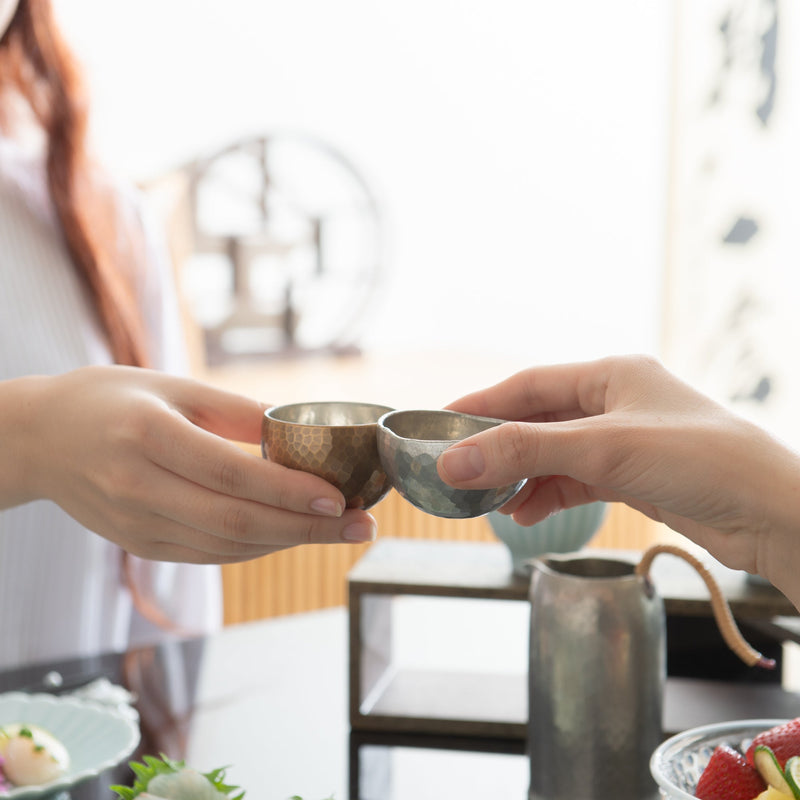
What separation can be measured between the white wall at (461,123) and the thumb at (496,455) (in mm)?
2225

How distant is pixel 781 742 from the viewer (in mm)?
772

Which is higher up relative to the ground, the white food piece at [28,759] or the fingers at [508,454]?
the fingers at [508,454]

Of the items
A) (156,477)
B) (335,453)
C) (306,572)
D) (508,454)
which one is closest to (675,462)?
(508,454)

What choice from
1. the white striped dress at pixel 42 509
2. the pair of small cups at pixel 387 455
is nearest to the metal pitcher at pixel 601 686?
the pair of small cups at pixel 387 455

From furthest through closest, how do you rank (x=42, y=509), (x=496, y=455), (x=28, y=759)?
(x=42, y=509) → (x=28, y=759) → (x=496, y=455)

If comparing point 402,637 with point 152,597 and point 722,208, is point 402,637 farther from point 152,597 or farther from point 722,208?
point 722,208

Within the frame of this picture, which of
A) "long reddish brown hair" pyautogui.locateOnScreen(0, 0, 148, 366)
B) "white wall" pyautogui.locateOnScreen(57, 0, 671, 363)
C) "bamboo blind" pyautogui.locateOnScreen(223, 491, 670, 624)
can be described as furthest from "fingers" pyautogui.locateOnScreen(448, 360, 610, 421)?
"white wall" pyautogui.locateOnScreen(57, 0, 671, 363)

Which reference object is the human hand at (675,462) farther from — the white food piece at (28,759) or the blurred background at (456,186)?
the blurred background at (456,186)

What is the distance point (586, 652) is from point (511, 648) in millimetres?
462

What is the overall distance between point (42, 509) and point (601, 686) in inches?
33.1

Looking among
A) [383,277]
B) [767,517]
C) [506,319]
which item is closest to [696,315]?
[506,319]

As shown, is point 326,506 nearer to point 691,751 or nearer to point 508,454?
point 508,454

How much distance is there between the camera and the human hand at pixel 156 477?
0.72 m

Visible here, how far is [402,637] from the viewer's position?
4.46ft
